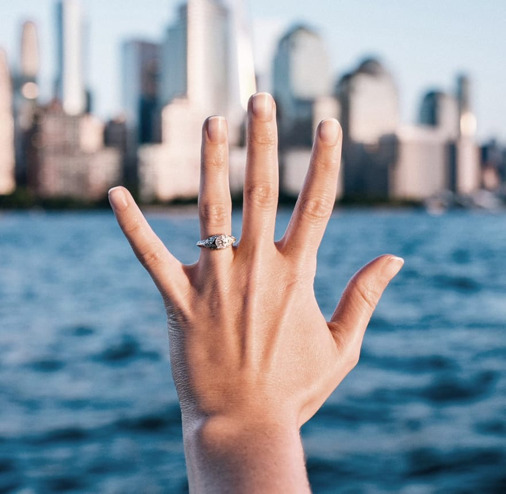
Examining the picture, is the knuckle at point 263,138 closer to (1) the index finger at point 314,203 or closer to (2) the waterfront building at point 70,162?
(1) the index finger at point 314,203

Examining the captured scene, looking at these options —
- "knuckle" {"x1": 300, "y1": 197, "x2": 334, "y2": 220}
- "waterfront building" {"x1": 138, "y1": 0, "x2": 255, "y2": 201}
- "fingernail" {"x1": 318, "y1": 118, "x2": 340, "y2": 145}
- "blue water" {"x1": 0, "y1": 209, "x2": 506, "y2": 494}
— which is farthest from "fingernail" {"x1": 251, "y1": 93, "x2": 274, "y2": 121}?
"waterfront building" {"x1": 138, "y1": 0, "x2": 255, "y2": 201}

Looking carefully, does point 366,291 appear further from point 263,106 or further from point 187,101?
point 187,101

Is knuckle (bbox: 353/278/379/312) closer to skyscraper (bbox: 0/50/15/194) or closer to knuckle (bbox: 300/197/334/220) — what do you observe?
knuckle (bbox: 300/197/334/220)

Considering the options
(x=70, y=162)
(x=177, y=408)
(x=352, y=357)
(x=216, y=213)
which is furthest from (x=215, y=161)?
(x=70, y=162)

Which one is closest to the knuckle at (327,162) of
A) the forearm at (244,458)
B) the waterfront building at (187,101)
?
the forearm at (244,458)

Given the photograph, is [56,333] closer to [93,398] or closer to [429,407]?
[93,398]

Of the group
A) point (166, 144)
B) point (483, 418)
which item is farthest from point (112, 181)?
point (483, 418)
